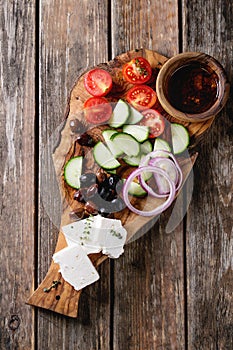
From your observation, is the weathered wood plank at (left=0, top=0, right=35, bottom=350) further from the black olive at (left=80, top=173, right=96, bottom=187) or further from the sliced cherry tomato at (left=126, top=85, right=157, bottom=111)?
the sliced cherry tomato at (left=126, top=85, right=157, bottom=111)

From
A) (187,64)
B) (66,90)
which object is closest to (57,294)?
(66,90)

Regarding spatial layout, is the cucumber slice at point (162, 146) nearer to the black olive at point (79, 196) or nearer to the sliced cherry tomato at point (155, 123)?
the sliced cherry tomato at point (155, 123)

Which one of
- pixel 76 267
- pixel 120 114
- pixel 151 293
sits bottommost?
pixel 151 293

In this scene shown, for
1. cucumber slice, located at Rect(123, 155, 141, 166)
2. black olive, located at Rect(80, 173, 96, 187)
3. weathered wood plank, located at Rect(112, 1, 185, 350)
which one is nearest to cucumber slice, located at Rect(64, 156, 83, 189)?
black olive, located at Rect(80, 173, 96, 187)

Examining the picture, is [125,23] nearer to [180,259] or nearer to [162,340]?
[180,259]

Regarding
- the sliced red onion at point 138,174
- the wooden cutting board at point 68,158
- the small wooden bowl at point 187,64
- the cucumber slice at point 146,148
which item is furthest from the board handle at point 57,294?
the small wooden bowl at point 187,64

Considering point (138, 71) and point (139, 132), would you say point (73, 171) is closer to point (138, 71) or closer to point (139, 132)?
point (139, 132)

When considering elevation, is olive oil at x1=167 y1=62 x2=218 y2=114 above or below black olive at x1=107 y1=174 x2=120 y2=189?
above
